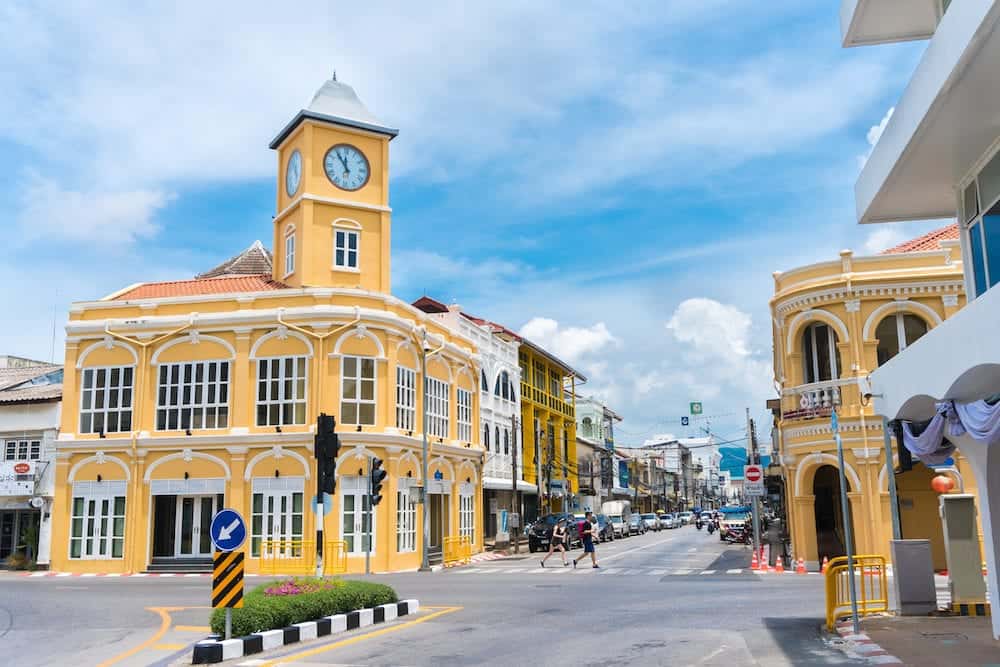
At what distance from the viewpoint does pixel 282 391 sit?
32031 mm

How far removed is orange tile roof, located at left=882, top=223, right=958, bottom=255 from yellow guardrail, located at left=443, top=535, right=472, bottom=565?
1903 cm

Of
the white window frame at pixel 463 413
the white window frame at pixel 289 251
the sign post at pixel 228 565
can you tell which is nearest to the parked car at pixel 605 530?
the white window frame at pixel 463 413

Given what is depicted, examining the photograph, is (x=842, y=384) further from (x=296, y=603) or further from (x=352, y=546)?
(x=296, y=603)

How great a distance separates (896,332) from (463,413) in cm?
1916

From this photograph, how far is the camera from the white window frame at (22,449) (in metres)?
35.4

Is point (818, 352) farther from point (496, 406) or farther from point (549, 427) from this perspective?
point (549, 427)

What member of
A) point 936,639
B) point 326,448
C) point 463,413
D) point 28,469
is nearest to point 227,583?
point 326,448

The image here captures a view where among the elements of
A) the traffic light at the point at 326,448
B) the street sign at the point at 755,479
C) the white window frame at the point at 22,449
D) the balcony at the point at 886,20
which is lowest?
the street sign at the point at 755,479

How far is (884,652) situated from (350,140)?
29.6 m

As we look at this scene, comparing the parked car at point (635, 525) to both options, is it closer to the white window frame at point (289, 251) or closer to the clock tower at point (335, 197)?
the clock tower at point (335, 197)

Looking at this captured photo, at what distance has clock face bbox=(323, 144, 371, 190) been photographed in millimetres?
35969

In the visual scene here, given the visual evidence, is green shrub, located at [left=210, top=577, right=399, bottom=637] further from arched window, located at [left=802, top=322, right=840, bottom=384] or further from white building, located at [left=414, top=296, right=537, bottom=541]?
white building, located at [left=414, top=296, right=537, bottom=541]

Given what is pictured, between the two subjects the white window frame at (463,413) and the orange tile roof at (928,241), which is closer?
the orange tile roof at (928,241)

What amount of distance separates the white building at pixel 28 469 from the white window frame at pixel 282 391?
29.3 ft
